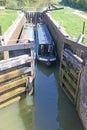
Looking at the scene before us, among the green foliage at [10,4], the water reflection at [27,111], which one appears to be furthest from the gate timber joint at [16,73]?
the green foliage at [10,4]

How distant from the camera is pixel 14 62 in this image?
34.0ft

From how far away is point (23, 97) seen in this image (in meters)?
11.8

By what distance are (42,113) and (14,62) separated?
10.4 feet

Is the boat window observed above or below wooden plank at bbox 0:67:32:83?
below

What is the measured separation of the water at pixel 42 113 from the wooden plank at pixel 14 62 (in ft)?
7.91

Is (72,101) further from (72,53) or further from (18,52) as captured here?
(18,52)

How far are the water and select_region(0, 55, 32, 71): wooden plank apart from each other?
2.41 m

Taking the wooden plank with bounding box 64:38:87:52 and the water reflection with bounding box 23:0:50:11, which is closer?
the wooden plank with bounding box 64:38:87:52

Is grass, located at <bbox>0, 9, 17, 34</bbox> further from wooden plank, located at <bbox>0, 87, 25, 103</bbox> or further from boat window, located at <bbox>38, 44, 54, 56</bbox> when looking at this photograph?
wooden plank, located at <bbox>0, 87, 25, 103</bbox>

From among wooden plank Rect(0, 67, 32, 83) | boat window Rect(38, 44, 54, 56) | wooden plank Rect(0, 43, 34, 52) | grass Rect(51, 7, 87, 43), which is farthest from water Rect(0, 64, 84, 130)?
grass Rect(51, 7, 87, 43)

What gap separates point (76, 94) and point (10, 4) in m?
35.8

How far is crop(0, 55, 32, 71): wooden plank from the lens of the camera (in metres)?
10.0

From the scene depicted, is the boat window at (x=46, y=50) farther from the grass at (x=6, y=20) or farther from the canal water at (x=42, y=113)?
the canal water at (x=42, y=113)

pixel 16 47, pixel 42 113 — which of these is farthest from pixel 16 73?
pixel 42 113
